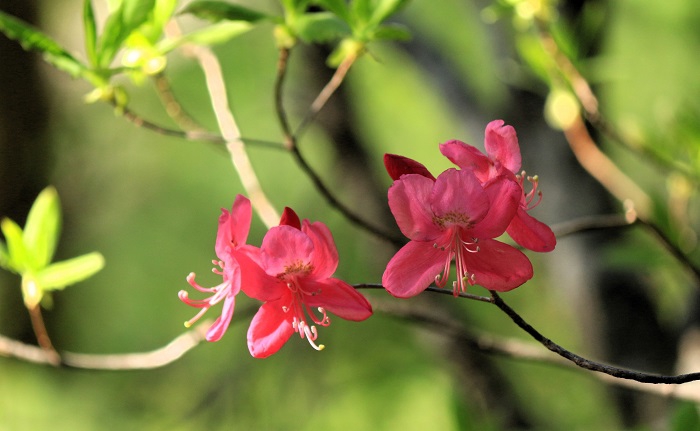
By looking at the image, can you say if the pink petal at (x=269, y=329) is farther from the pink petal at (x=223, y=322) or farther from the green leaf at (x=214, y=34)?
the green leaf at (x=214, y=34)

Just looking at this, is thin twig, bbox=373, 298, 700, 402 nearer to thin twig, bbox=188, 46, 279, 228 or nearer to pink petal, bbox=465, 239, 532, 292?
thin twig, bbox=188, 46, 279, 228

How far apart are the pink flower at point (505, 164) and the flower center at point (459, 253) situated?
3 cm

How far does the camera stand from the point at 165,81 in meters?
0.93

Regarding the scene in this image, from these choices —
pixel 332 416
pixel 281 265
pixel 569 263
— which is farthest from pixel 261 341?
pixel 332 416

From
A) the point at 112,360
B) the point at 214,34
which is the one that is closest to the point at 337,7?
the point at 214,34

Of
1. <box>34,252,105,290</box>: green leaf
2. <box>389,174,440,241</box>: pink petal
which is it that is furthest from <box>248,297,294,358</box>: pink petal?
<box>34,252,105,290</box>: green leaf

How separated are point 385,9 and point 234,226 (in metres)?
0.29

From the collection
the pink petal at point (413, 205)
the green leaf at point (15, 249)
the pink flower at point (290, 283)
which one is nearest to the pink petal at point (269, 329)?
the pink flower at point (290, 283)

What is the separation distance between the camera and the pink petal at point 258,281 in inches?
19.7

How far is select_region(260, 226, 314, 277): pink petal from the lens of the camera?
1.59 feet

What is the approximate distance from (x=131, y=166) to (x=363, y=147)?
4.68 feet

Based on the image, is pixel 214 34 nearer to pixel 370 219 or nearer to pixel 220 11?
pixel 220 11

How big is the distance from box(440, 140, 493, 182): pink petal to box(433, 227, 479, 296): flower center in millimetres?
45

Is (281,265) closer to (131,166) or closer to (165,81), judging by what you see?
(165,81)
